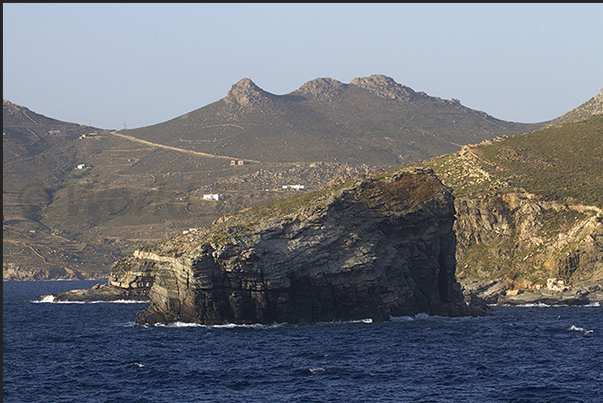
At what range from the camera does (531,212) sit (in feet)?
409

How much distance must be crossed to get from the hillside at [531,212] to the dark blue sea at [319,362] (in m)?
28.4

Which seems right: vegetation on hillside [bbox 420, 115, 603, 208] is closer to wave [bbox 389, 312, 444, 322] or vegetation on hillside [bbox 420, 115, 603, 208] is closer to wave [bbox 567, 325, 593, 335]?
wave [bbox 567, 325, 593, 335]

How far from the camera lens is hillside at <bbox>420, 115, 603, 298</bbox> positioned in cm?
11388

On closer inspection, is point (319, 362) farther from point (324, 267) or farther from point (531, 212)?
point (531, 212)

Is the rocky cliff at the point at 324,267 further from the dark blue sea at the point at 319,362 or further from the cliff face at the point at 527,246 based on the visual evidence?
the cliff face at the point at 527,246

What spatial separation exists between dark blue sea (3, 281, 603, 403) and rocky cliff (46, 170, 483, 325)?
2.66m

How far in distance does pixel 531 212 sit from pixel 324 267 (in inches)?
2383

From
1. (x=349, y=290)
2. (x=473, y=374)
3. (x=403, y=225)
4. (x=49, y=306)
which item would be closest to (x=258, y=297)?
(x=349, y=290)

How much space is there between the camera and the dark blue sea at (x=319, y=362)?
46.2 meters

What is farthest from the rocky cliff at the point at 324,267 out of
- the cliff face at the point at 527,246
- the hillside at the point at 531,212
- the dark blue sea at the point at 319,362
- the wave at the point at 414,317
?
the hillside at the point at 531,212

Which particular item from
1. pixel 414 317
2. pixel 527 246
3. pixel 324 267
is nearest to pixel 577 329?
pixel 414 317

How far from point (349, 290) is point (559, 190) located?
65743mm

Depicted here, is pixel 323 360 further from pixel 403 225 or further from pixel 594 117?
pixel 594 117

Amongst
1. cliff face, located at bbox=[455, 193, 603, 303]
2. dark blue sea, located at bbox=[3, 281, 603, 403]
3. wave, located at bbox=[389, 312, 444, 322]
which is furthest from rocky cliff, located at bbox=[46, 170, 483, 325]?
cliff face, located at bbox=[455, 193, 603, 303]
